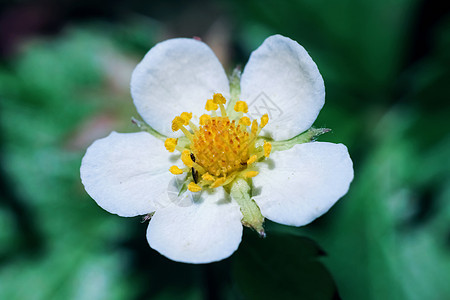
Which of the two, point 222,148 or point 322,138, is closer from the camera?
point 222,148

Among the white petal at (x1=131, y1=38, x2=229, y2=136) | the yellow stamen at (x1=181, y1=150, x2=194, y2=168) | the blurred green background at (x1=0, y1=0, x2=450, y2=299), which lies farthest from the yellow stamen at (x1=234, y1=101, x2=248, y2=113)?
the blurred green background at (x1=0, y1=0, x2=450, y2=299)

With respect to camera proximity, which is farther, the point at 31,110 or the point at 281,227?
the point at 31,110

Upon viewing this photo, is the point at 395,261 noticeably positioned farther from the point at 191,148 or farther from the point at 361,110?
the point at 191,148

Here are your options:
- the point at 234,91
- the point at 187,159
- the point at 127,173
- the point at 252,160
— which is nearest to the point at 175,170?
the point at 187,159

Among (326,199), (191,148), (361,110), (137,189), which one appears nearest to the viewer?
(326,199)

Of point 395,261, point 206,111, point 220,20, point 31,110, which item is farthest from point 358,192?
point 31,110

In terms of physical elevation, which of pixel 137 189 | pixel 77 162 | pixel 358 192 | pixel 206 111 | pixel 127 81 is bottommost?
pixel 77 162

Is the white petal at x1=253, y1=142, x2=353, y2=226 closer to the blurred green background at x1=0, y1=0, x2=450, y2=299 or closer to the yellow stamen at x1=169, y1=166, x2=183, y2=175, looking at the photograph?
the yellow stamen at x1=169, y1=166, x2=183, y2=175

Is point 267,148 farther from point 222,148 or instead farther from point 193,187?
point 193,187
